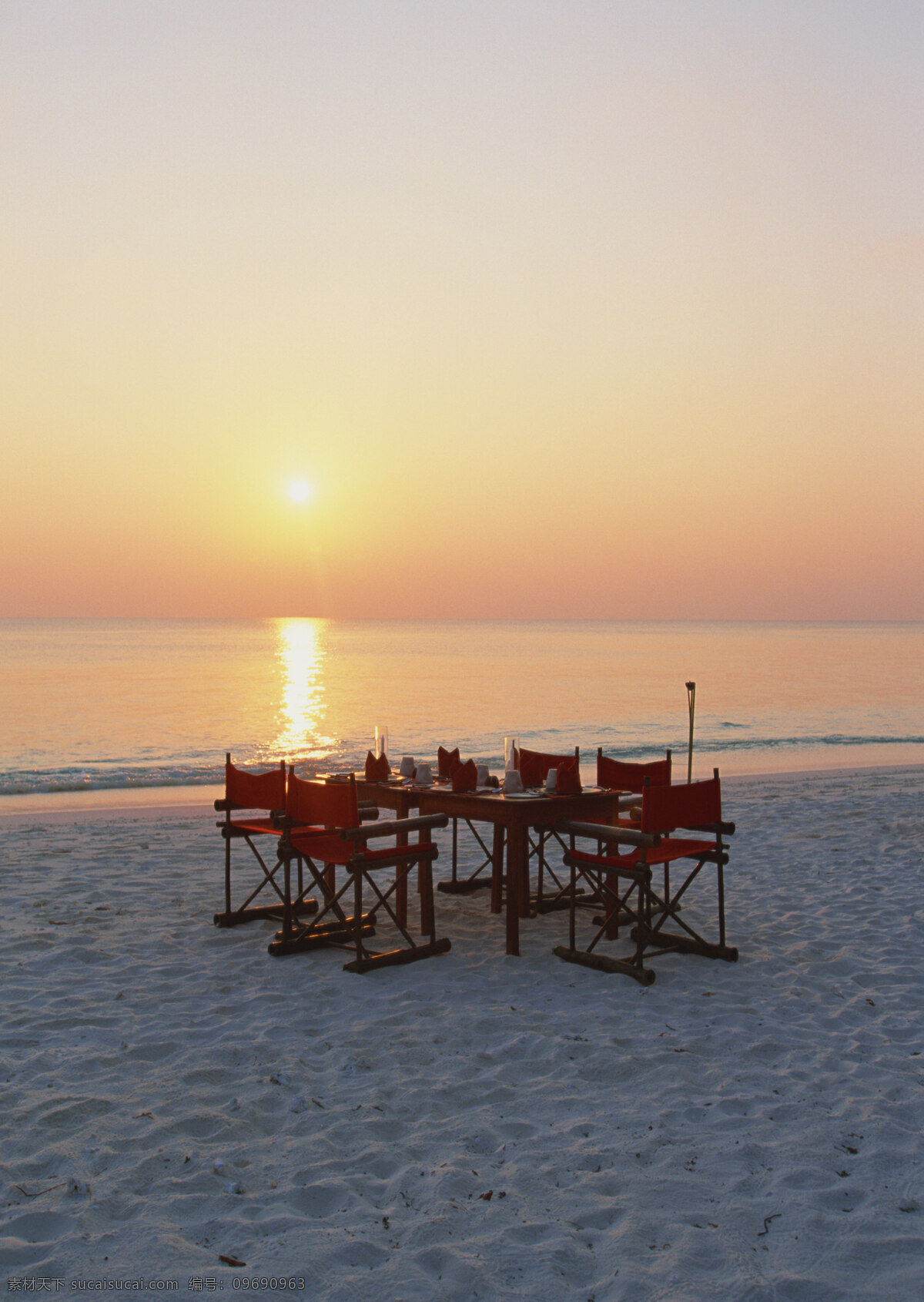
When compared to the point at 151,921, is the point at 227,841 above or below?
above

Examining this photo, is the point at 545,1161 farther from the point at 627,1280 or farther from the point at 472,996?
the point at 472,996

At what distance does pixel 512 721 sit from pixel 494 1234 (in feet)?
73.5

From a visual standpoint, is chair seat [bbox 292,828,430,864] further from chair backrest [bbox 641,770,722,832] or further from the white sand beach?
chair backrest [bbox 641,770,722,832]

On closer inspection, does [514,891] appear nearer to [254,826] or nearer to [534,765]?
[534,765]

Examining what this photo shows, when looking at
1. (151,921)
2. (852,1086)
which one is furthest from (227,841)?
(852,1086)

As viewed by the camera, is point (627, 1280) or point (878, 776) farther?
point (878, 776)

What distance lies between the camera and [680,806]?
16.9 ft

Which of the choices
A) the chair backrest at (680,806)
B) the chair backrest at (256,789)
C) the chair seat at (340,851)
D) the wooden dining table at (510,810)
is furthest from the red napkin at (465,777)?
the chair backrest at (680,806)

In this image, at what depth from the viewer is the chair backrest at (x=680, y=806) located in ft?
16.3

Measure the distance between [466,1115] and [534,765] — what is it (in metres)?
2.89

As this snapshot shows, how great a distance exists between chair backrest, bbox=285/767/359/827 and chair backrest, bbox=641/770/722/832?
1.56 metres

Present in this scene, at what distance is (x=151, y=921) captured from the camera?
6027mm

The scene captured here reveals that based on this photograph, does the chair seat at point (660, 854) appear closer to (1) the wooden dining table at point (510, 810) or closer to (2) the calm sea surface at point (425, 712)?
(1) the wooden dining table at point (510, 810)

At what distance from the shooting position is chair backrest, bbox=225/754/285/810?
572cm
